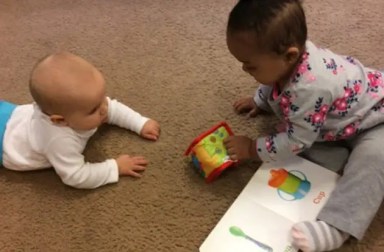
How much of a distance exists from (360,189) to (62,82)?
23.9 inches

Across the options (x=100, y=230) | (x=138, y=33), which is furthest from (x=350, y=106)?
(x=138, y=33)

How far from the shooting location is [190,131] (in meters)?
1.16

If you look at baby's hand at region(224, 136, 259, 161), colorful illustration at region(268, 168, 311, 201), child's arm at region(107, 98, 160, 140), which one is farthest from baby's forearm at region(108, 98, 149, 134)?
colorful illustration at region(268, 168, 311, 201)

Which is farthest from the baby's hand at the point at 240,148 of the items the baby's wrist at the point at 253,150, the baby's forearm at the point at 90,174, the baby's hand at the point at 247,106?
the baby's forearm at the point at 90,174

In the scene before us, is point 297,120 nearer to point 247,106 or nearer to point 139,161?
point 247,106

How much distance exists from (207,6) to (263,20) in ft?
2.15

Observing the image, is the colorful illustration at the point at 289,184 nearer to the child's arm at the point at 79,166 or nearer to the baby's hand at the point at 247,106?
the baby's hand at the point at 247,106

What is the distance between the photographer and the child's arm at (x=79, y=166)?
1.03 meters

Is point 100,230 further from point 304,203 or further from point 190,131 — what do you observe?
point 304,203

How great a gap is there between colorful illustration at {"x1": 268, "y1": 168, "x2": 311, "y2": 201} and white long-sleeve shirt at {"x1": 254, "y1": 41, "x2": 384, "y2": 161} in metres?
0.04

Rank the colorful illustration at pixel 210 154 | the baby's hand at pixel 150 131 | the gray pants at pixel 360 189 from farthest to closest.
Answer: the baby's hand at pixel 150 131, the colorful illustration at pixel 210 154, the gray pants at pixel 360 189

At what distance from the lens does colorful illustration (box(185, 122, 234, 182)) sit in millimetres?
1027

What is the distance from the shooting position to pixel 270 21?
0.82 m

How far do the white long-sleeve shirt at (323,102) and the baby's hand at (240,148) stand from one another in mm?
31
